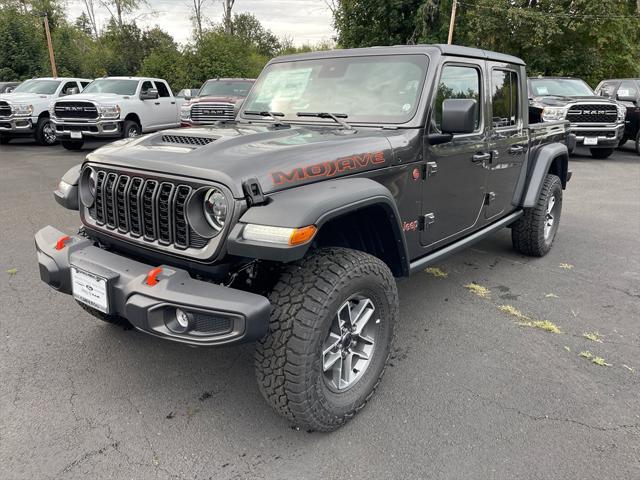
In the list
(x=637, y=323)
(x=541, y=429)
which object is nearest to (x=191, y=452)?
(x=541, y=429)

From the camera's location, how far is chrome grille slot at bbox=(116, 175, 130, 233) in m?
2.59

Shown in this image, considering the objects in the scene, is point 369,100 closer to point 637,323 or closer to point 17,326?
point 637,323

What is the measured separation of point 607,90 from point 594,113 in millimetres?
3240

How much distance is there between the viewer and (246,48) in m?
28.2

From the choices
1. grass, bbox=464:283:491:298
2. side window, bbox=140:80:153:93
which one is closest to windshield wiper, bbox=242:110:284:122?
grass, bbox=464:283:491:298

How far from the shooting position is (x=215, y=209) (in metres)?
2.29

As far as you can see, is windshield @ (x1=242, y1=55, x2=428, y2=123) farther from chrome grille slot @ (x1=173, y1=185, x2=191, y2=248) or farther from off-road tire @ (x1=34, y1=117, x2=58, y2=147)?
off-road tire @ (x1=34, y1=117, x2=58, y2=147)

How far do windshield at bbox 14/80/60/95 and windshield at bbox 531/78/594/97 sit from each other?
43.8 ft

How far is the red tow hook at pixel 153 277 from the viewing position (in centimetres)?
218

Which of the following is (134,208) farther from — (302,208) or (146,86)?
(146,86)

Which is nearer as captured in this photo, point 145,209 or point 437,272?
point 145,209

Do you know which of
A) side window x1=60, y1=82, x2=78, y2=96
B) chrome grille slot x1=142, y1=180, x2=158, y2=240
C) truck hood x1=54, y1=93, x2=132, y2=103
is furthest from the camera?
side window x1=60, y1=82, x2=78, y2=96

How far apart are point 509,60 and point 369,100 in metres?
1.77

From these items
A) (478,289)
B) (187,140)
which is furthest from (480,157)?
(187,140)
